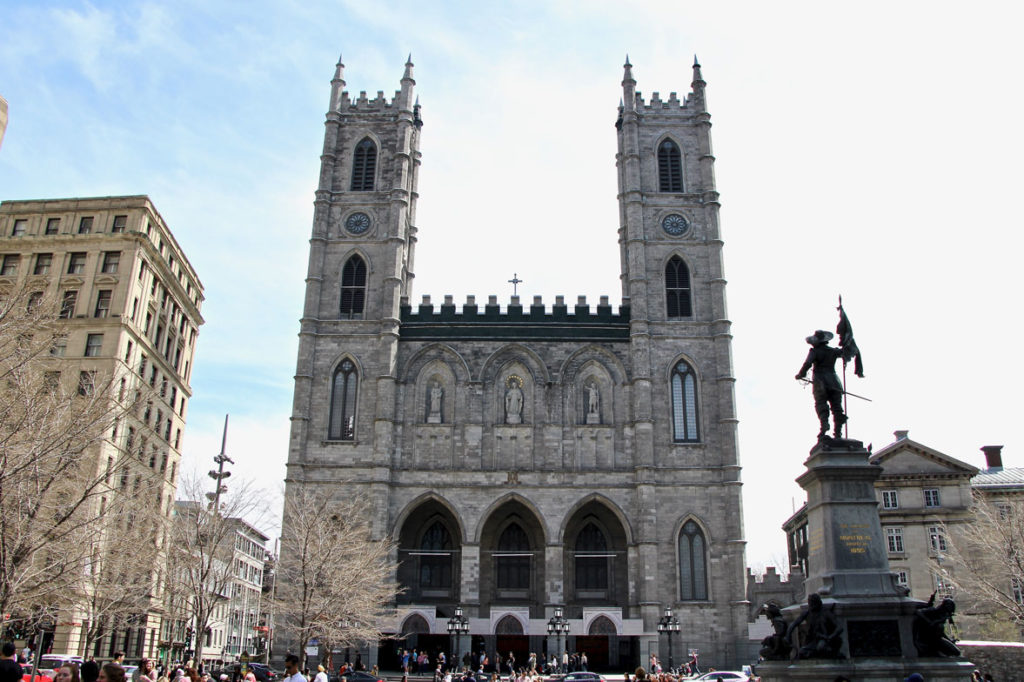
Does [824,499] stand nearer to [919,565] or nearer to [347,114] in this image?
[919,565]

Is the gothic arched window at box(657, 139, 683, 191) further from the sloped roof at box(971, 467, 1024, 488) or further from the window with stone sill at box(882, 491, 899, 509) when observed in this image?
the sloped roof at box(971, 467, 1024, 488)

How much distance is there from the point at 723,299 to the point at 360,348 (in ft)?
64.2

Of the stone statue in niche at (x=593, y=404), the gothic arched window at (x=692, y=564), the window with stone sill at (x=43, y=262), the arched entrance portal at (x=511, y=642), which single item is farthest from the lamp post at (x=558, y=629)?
the window with stone sill at (x=43, y=262)

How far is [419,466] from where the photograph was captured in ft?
141

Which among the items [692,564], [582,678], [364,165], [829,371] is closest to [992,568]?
[692,564]

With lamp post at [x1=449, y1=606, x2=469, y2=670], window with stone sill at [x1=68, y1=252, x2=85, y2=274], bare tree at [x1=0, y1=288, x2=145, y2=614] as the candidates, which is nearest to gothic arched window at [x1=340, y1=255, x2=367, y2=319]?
window with stone sill at [x1=68, y1=252, x2=85, y2=274]

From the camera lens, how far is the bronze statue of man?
14688 millimetres

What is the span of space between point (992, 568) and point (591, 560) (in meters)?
18.5

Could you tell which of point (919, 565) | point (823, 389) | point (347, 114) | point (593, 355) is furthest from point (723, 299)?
point (823, 389)

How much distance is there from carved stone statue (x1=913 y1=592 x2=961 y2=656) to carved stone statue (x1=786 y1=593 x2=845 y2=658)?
3.84ft

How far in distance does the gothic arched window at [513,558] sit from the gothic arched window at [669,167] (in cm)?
2132

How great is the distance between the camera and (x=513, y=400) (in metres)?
44.6

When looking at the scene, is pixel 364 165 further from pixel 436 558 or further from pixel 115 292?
pixel 436 558

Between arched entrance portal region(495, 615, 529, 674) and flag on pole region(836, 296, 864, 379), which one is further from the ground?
flag on pole region(836, 296, 864, 379)
